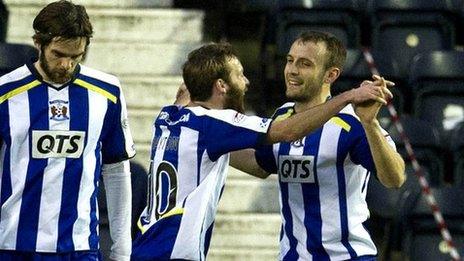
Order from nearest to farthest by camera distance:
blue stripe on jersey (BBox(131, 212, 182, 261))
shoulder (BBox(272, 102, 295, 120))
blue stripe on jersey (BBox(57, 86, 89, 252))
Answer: blue stripe on jersey (BBox(131, 212, 182, 261)) < blue stripe on jersey (BBox(57, 86, 89, 252)) < shoulder (BBox(272, 102, 295, 120))

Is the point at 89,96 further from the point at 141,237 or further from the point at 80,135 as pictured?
the point at 141,237

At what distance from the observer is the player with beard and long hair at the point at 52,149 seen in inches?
211

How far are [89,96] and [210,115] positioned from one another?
49cm

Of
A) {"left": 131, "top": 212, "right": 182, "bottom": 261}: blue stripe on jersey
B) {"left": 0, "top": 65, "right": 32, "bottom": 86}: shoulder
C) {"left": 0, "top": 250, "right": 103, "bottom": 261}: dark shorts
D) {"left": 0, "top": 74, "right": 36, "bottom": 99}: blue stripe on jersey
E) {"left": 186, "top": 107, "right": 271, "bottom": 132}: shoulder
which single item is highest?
{"left": 0, "top": 65, "right": 32, "bottom": 86}: shoulder

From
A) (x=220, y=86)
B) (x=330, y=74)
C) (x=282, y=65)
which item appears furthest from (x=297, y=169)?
(x=282, y=65)

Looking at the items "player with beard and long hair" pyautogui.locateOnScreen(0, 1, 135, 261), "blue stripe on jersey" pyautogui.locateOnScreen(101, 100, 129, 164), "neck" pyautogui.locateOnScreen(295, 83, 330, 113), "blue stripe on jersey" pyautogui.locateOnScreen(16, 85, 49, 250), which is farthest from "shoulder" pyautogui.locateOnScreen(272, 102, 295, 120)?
"blue stripe on jersey" pyautogui.locateOnScreen(16, 85, 49, 250)

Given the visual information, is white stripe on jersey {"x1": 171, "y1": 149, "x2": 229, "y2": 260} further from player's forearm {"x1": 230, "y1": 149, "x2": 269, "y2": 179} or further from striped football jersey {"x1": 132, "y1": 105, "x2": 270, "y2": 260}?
player's forearm {"x1": 230, "y1": 149, "x2": 269, "y2": 179}

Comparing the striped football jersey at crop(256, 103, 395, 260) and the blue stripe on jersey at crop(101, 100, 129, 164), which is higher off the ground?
the blue stripe on jersey at crop(101, 100, 129, 164)

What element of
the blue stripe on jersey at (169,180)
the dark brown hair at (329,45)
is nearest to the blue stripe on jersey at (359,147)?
the dark brown hair at (329,45)

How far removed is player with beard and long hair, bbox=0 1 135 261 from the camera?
537 centimetres

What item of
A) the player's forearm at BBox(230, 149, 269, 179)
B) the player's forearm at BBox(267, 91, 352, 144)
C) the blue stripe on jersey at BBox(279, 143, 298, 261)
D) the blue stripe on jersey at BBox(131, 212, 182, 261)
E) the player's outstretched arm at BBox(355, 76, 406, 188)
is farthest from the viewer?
the player's forearm at BBox(230, 149, 269, 179)

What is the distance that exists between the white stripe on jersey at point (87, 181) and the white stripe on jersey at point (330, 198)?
87 centimetres

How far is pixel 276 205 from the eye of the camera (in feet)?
27.6

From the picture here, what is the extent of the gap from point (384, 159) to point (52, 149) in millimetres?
1227
